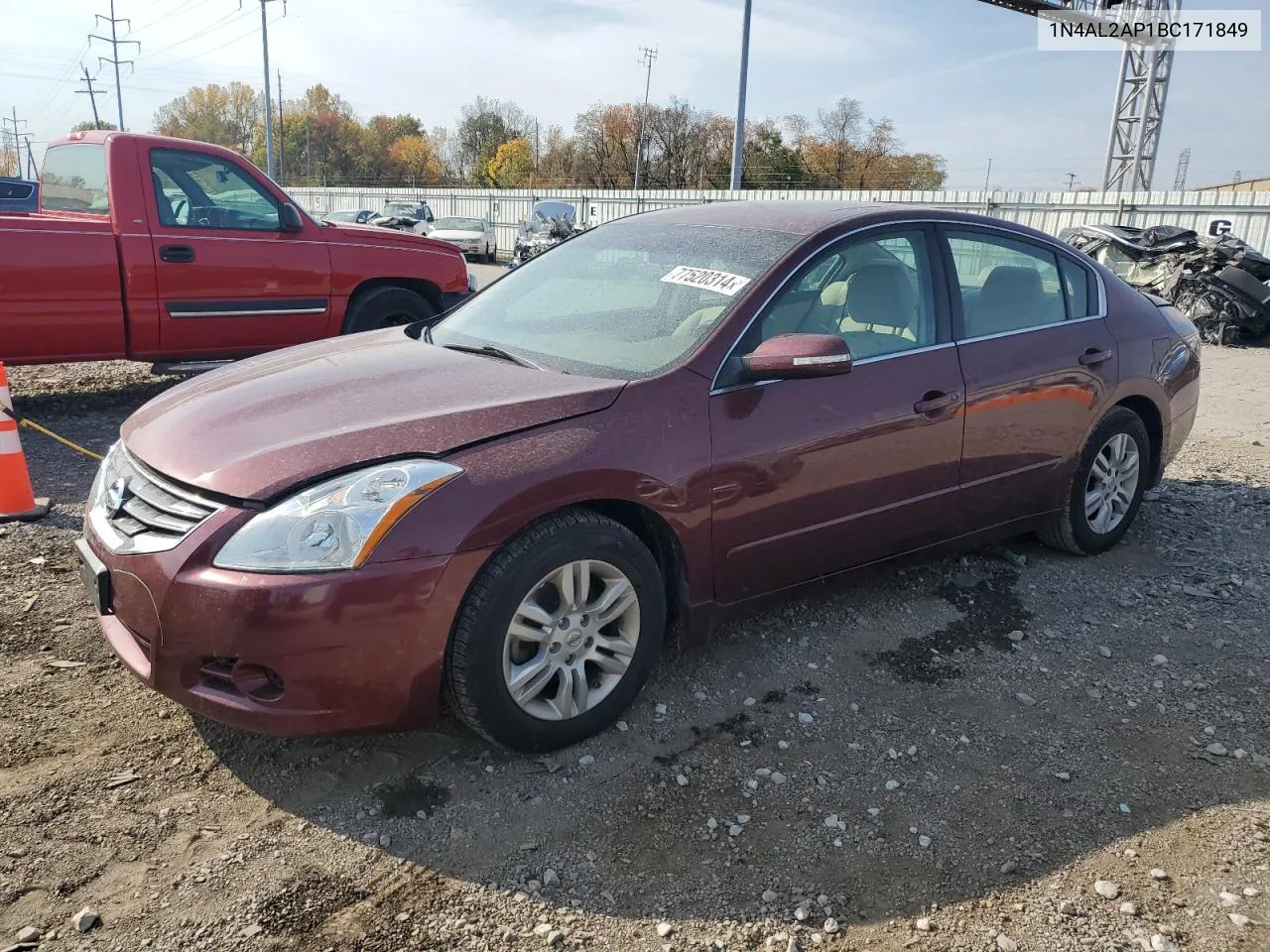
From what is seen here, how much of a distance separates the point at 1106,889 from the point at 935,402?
6.08ft

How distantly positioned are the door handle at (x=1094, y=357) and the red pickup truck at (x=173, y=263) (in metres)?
5.26

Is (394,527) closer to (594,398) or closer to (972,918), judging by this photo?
(594,398)

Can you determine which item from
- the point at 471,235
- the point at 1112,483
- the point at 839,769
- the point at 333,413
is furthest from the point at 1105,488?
the point at 471,235

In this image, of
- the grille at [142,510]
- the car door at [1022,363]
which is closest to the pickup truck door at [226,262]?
the grille at [142,510]

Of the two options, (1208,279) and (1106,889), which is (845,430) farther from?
(1208,279)

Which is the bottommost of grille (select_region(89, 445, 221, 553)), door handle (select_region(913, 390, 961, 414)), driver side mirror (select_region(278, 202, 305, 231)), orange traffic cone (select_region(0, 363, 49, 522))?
orange traffic cone (select_region(0, 363, 49, 522))

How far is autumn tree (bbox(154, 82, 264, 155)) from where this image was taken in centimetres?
8012

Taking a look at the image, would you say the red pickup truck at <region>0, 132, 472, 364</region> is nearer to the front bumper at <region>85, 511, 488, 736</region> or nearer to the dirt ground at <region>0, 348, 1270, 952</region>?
the dirt ground at <region>0, 348, 1270, 952</region>

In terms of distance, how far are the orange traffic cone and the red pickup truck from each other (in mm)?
1692

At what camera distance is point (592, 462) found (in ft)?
9.37

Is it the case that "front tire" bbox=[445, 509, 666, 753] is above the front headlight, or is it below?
below

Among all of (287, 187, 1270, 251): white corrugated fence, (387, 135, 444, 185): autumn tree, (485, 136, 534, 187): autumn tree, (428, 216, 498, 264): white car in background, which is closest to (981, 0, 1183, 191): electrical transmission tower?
(287, 187, 1270, 251): white corrugated fence

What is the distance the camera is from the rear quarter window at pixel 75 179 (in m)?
6.70

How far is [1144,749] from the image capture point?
3166 mm
